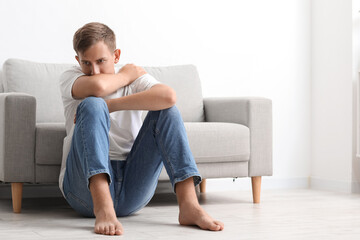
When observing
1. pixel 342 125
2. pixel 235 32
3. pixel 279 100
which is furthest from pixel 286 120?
pixel 235 32

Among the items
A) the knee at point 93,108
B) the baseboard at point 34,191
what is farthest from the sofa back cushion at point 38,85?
the knee at point 93,108

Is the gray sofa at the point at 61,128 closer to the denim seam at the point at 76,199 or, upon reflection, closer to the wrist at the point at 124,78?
the denim seam at the point at 76,199

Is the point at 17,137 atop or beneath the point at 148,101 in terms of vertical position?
beneath

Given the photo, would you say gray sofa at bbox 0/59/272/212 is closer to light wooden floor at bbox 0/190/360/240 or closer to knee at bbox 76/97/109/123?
light wooden floor at bbox 0/190/360/240

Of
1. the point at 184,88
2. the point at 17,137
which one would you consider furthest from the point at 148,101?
the point at 184,88

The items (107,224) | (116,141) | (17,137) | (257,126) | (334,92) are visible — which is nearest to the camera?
(107,224)

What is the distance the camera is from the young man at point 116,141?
197 centimetres

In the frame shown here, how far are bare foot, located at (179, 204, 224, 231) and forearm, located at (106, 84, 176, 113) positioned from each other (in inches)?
14.7

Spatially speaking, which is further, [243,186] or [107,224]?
[243,186]

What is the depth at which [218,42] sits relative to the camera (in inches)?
151

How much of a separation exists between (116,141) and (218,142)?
0.72 metres

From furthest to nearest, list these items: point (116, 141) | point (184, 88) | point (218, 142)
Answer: point (184, 88) → point (218, 142) → point (116, 141)

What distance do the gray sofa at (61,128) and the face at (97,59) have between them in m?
0.47

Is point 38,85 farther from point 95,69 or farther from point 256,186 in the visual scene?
point 256,186
